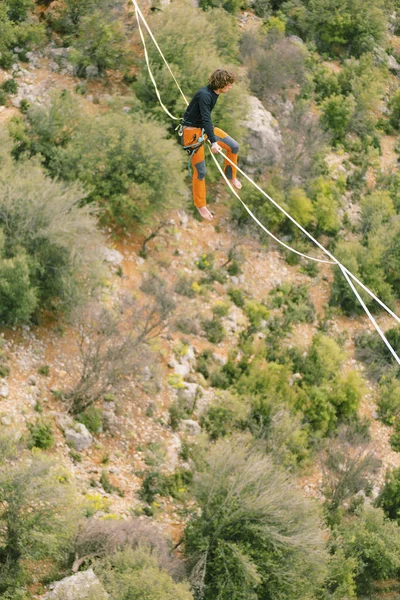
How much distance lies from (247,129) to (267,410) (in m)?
13.1

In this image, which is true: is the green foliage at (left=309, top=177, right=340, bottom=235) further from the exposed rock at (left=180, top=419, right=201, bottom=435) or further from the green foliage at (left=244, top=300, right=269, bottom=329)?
the exposed rock at (left=180, top=419, right=201, bottom=435)

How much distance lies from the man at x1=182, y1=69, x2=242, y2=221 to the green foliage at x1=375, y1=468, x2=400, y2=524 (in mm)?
16640

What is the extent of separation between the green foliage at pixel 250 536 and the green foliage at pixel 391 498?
21.7 feet

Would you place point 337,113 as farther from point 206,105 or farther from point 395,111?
point 206,105

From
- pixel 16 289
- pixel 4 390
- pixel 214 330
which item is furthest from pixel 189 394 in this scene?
pixel 16 289

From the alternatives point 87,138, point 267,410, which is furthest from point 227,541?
point 87,138

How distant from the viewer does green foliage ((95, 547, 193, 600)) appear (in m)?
17.1

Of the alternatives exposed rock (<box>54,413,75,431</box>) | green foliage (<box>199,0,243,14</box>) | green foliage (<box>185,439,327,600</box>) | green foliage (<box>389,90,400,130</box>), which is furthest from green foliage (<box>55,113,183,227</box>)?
green foliage (<box>389,90,400,130</box>)

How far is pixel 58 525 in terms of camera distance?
18328mm

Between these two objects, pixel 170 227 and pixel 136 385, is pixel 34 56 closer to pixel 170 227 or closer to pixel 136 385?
pixel 170 227

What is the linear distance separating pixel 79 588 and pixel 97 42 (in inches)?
883

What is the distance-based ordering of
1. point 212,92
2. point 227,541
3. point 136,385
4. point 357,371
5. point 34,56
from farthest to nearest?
point 34,56 → point 357,371 → point 136,385 → point 227,541 → point 212,92

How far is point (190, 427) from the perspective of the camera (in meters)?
24.6

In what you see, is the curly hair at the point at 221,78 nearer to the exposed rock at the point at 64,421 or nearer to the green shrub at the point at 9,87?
the exposed rock at the point at 64,421
